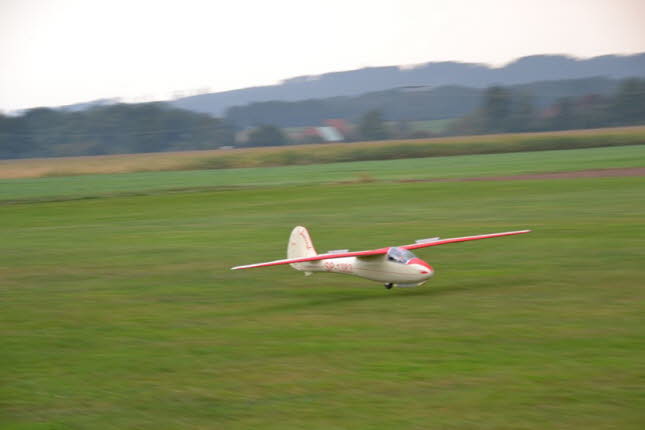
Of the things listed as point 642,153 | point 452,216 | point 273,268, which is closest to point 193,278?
point 273,268

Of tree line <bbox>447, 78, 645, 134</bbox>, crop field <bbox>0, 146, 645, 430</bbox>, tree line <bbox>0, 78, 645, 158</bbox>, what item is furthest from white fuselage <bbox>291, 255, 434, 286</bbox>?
tree line <bbox>0, 78, 645, 158</bbox>

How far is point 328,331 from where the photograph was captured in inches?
651

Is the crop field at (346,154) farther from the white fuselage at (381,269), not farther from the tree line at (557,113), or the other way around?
the white fuselage at (381,269)

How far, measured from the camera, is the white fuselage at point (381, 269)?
1966cm

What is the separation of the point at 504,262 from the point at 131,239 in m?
18.4

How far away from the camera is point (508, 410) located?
11.1 metres

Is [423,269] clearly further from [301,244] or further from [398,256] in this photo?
[301,244]

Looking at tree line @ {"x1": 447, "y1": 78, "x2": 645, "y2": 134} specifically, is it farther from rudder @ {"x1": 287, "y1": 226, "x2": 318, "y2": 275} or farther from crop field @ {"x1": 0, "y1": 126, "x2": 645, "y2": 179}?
rudder @ {"x1": 287, "y1": 226, "x2": 318, "y2": 275}

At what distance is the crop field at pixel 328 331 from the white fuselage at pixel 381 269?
0.52 metres

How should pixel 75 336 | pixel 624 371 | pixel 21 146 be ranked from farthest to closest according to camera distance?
1. pixel 21 146
2. pixel 75 336
3. pixel 624 371

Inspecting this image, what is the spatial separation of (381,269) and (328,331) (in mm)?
4149

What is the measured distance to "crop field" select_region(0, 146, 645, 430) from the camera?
11.6m

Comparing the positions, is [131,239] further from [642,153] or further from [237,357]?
[642,153]

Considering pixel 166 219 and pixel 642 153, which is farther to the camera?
pixel 642 153
